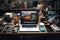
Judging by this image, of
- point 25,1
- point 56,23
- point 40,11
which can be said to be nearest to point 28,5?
point 25,1

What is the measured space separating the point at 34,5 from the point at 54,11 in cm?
30

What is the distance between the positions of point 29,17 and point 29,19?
0.03m

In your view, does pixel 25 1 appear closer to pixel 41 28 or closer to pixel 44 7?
pixel 44 7

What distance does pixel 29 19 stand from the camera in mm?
1764

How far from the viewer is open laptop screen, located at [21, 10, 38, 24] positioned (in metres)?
1.76

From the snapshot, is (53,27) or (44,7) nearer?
(53,27)

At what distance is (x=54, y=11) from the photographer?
5.96 feet
